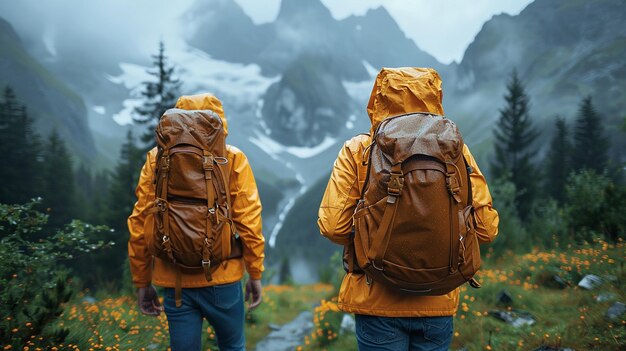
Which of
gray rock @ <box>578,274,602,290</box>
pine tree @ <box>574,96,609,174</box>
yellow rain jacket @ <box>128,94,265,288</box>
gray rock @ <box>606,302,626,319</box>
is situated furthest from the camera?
pine tree @ <box>574,96,609,174</box>

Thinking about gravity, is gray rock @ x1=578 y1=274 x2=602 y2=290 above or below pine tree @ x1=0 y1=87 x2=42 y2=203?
below

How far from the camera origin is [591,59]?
99.0 ft

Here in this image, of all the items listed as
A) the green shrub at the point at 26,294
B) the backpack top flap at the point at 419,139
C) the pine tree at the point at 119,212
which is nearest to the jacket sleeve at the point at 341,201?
the backpack top flap at the point at 419,139

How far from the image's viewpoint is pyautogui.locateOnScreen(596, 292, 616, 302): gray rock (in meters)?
4.57

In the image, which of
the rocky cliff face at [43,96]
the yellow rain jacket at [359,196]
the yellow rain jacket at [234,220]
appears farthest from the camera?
the rocky cliff face at [43,96]

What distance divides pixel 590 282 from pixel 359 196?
5.00 meters

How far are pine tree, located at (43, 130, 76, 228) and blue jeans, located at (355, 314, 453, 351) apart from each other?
1139 inches

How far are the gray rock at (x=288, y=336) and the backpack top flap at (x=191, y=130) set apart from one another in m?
5.08

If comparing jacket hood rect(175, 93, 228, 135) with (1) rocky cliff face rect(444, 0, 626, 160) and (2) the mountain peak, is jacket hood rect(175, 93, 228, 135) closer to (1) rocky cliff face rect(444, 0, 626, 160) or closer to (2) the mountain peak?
(1) rocky cliff face rect(444, 0, 626, 160)

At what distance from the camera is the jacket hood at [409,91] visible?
88.2 inches

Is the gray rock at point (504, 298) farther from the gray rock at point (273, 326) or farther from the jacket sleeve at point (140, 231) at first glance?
the jacket sleeve at point (140, 231)

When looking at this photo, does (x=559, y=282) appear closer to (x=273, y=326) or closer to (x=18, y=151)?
(x=273, y=326)

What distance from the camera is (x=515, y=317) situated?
531 cm

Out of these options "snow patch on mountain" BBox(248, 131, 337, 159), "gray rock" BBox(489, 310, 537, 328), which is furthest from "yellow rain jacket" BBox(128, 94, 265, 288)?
"snow patch on mountain" BBox(248, 131, 337, 159)
